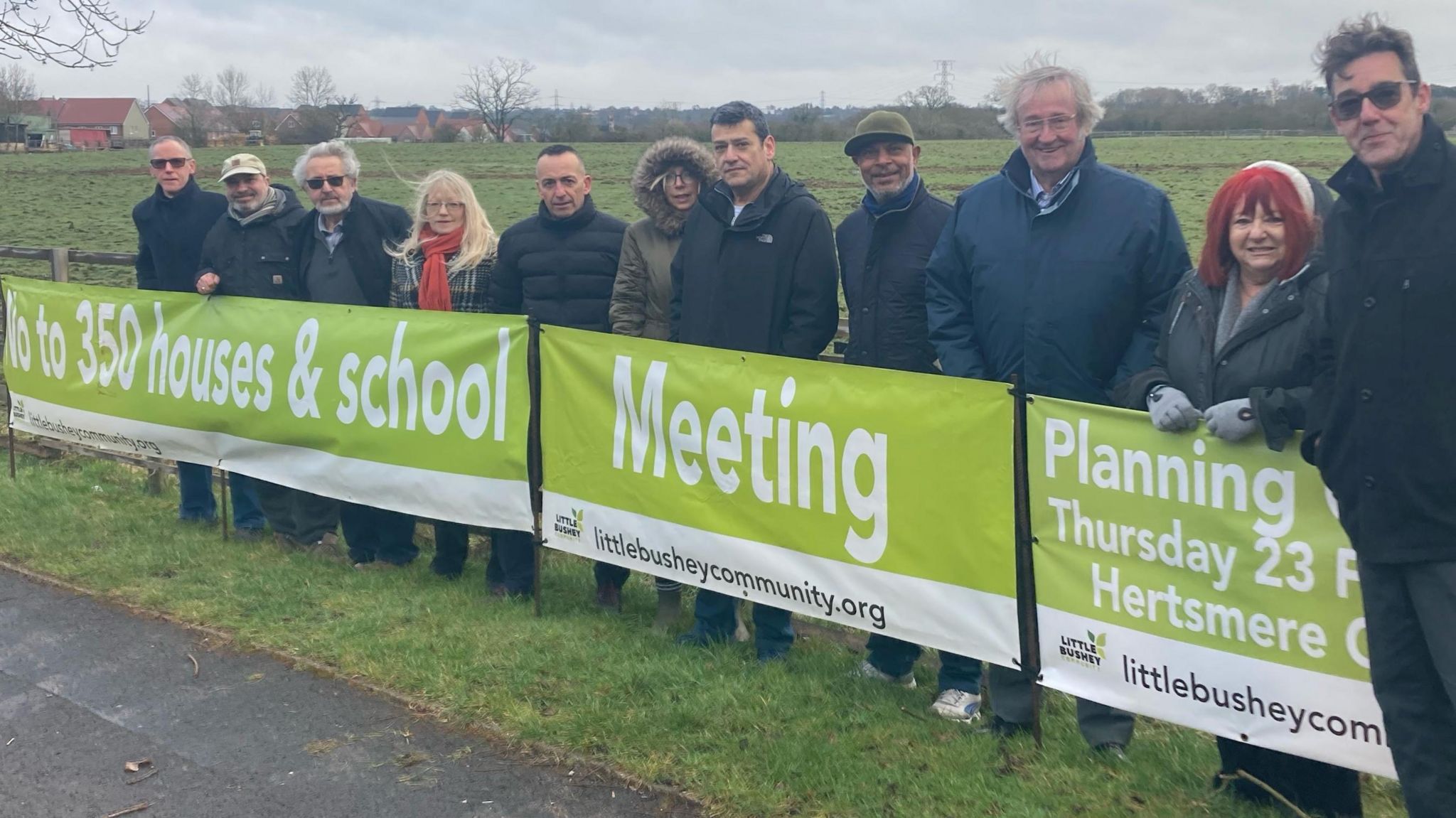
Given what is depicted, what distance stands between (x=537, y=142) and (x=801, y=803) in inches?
2860

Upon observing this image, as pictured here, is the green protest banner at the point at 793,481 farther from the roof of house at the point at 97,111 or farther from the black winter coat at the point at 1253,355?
the roof of house at the point at 97,111

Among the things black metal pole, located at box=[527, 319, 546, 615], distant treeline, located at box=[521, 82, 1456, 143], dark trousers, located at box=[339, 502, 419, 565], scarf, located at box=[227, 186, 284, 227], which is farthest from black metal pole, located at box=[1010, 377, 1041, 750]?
distant treeline, located at box=[521, 82, 1456, 143]

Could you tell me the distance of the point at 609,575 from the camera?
251 inches

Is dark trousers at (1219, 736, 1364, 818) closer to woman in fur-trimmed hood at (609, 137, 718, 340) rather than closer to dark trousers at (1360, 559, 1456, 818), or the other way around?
dark trousers at (1360, 559, 1456, 818)

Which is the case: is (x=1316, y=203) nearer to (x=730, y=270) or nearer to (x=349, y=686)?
(x=730, y=270)

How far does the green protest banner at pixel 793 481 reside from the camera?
4.54 meters

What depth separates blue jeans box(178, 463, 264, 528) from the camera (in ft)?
25.8

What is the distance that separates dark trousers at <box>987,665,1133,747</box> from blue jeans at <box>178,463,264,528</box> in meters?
4.97

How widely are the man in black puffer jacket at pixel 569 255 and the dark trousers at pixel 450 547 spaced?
A: 3.08 feet

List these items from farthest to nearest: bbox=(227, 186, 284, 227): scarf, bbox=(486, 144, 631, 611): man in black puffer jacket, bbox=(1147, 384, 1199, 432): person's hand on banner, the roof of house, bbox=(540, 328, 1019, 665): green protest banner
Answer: the roof of house < bbox=(227, 186, 284, 227): scarf < bbox=(486, 144, 631, 611): man in black puffer jacket < bbox=(540, 328, 1019, 665): green protest banner < bbox=(1147, 384, 1199, 432): person's hand on banner

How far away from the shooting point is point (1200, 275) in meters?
3.87

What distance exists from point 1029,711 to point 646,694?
1443 mm

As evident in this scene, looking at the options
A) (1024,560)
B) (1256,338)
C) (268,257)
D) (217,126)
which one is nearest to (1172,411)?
(1256,338)

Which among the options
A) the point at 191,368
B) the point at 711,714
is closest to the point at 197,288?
the point at 191,368
